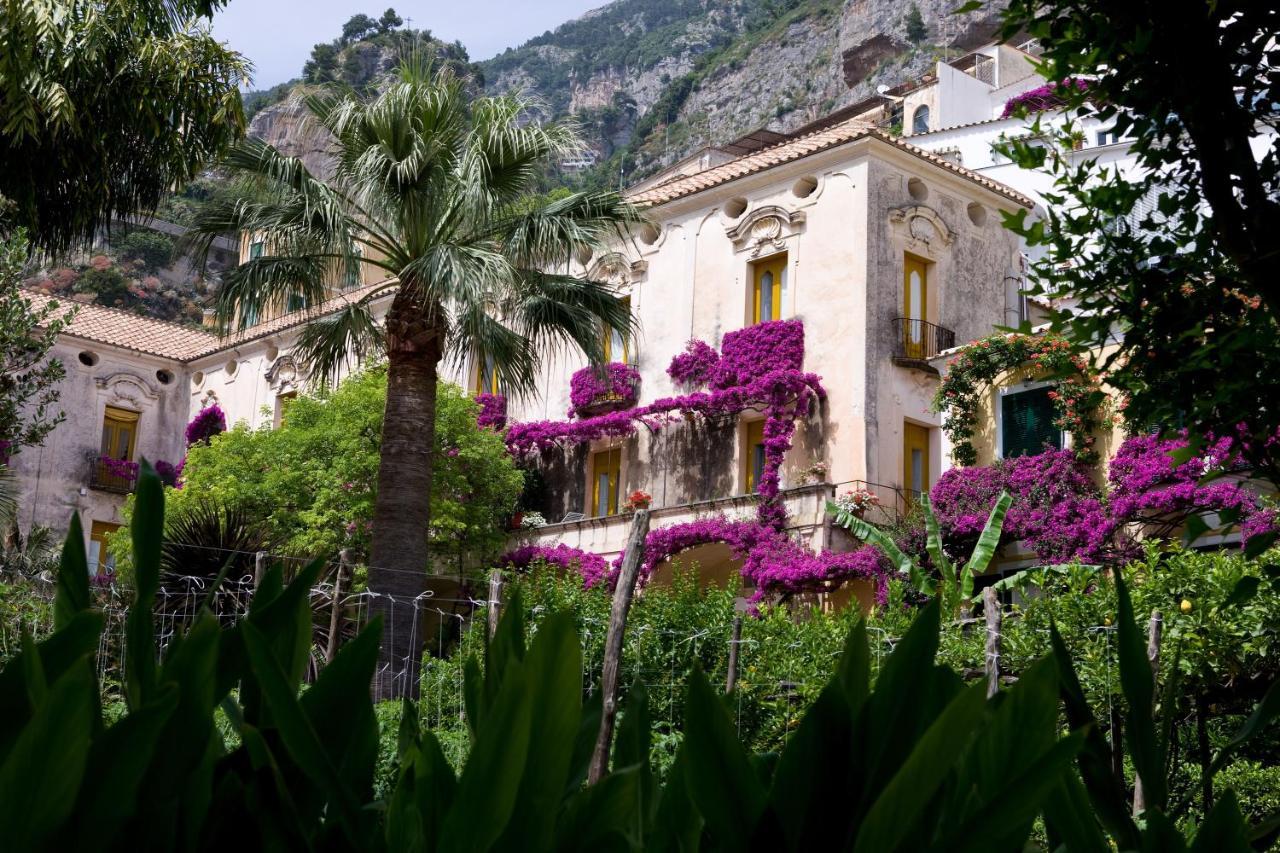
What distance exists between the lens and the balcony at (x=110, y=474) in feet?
101

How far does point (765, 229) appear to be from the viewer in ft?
77.8

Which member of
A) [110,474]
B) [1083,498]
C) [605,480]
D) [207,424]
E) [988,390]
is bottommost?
[1083,498]

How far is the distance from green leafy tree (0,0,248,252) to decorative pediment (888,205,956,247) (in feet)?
40.6

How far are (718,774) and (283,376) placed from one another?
99.5 ft

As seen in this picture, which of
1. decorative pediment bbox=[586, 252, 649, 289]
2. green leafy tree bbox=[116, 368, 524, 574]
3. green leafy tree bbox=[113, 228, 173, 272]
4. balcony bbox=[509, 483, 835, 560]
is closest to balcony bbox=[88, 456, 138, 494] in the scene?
green leafy tree bbox=[116, 368, 524, 574]

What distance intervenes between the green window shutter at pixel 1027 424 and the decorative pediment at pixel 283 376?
15.2m

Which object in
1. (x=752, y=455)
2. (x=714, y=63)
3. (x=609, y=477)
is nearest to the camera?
(x=752, y=455)

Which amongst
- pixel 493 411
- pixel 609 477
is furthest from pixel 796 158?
pixel 493 411

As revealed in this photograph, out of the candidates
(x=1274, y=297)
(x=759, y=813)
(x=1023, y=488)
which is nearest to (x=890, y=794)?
(x=759, y=813)

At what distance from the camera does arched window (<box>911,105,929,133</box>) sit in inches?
1684

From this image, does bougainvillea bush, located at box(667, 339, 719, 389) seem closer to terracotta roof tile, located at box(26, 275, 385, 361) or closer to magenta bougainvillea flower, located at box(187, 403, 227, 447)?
terracotta roof tile, located at box(26, 275, 385, 361)

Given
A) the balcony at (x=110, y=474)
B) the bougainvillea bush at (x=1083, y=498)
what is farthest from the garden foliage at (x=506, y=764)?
the balcony at (x=110, y=474)

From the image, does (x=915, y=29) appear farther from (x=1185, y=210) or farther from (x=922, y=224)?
(x=1185, y=210)

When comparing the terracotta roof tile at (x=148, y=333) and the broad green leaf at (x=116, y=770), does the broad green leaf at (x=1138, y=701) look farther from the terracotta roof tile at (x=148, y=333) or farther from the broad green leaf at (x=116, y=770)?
the terracotta roof tile at (x=148, y=333)
